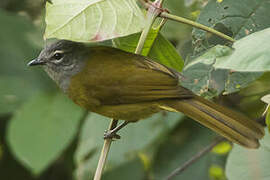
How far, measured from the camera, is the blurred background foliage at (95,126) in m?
2.97

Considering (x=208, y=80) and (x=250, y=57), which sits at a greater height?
(x=250, y=57)

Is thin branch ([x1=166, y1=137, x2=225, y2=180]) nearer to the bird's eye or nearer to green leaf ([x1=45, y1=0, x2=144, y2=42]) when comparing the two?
the bird's eye

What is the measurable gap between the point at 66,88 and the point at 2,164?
6.88 feet

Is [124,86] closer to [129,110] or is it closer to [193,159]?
[129,110]

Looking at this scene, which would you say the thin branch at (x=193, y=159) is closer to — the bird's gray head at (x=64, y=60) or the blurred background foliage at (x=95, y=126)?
the blurred background foliage at (x=95, y=126)

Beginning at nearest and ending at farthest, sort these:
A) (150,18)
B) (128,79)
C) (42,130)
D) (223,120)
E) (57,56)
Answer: (150,18)
(223,120)
(128,79)
(57,56)
(42,130)

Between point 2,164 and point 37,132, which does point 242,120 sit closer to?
point 37,132

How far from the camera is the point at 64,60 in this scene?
3354mm

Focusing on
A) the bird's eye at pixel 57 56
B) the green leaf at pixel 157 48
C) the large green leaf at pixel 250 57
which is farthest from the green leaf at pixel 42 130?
the large green leaf at pixel 250 57

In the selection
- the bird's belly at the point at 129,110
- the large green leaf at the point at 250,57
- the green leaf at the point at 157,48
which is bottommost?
the bird's belly at the point at 129,110

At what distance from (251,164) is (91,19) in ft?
3.91

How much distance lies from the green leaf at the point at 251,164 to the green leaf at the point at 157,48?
0.64 meters

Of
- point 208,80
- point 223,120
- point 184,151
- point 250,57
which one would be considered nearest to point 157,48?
point 208,80

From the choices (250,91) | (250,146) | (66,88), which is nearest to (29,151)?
(66,88)
